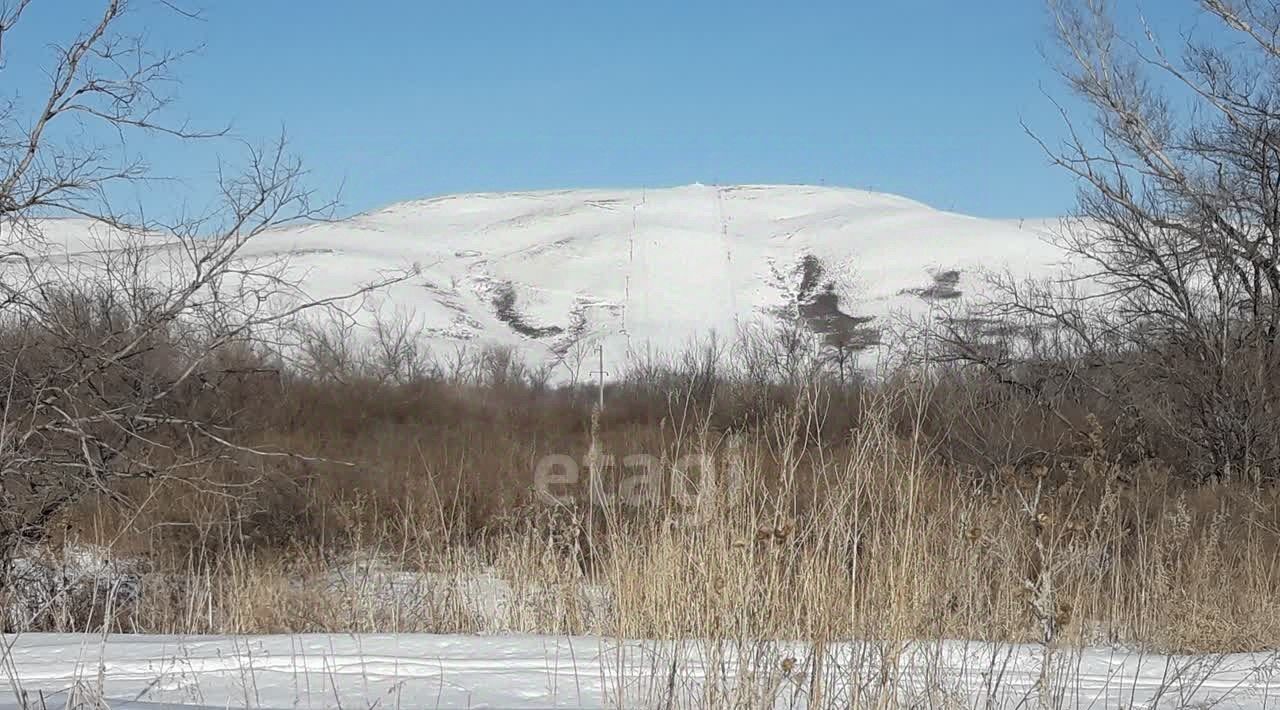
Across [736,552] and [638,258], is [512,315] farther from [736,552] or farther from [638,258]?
[736,552]

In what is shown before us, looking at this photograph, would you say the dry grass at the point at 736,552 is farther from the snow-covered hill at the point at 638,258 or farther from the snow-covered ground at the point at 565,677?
the snow-covered hill at the point at 638,258

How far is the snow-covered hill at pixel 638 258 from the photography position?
4972 cm

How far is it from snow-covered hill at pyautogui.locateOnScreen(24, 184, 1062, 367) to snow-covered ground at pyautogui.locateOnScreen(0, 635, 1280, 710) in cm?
3806

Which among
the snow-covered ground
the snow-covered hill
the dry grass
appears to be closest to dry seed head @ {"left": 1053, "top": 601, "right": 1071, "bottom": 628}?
the dry grass

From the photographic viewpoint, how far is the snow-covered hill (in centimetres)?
4972

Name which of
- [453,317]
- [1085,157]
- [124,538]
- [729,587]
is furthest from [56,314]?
[453,317]

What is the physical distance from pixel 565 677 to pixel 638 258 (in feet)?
184

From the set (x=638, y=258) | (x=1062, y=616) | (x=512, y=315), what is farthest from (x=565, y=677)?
(x=638, y=258)

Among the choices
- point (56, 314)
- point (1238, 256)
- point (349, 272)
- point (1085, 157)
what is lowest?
point (56, 314)

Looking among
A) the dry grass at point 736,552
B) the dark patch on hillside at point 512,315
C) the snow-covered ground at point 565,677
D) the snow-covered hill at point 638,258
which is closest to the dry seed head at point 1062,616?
the dry grass at point 736,552

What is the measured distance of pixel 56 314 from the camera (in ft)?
27.9

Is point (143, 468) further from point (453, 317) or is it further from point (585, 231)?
point (585, 231)

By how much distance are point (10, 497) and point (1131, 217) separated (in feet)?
47.2

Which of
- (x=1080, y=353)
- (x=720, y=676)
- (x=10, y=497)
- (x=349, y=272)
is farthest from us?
(x=349, y=272)
